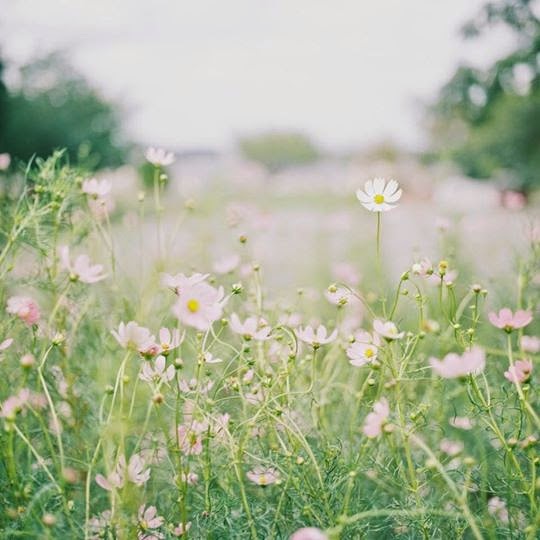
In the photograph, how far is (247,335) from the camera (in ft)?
2.98

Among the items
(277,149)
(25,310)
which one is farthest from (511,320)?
(277,149)

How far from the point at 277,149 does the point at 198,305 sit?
31398 mm

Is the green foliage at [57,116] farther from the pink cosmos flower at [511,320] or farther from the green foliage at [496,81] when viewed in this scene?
the pink cosmos flower at [511,320]

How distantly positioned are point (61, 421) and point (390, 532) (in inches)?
27.1

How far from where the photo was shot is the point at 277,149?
31641mm

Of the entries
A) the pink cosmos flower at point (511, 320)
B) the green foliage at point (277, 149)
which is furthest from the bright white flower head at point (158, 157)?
the green foliage at point (277, 149)

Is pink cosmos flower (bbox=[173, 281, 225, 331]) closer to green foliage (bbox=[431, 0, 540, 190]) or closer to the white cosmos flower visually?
the white cosmos flower

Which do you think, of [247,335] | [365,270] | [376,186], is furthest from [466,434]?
[365,270]

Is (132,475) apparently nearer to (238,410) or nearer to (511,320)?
(238,410)

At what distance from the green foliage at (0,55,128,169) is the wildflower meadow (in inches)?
336

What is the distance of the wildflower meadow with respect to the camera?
0.86m

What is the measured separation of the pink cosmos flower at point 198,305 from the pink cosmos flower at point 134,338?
0.06 meters

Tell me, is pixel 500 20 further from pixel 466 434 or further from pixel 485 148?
pixel 485 148

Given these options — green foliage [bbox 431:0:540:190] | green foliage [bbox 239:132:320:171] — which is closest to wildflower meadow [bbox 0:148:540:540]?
green foliage [bbox 431:0:540:190]
